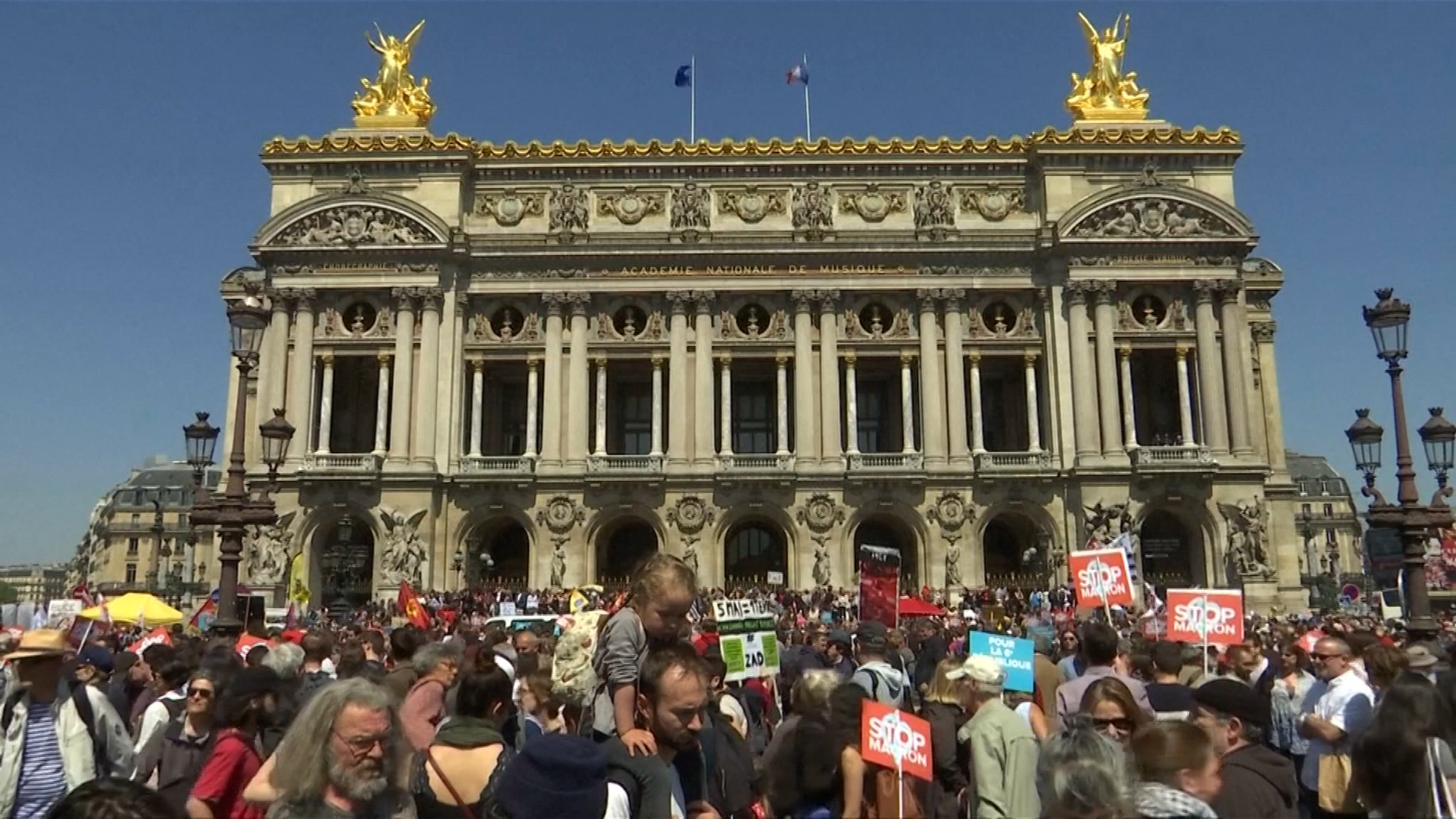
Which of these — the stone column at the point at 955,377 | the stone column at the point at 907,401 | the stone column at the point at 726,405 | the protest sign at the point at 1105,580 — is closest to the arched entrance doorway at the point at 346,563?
the stone column at the point at 726,405

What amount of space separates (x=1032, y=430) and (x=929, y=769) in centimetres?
3790

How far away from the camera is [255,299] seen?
68.7 feet

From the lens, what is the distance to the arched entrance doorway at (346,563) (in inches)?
1645

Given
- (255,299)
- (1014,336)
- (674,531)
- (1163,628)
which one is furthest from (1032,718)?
(1014,336)

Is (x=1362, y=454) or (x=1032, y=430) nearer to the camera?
(x=1362, y=454)

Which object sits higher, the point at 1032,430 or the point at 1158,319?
the point at 1158,319

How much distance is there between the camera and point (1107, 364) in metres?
41.7

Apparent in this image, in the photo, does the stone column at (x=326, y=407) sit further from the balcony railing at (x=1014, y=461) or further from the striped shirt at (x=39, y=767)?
the striped shirt at (x=39, y=767)

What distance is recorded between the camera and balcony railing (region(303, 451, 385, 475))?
132ft

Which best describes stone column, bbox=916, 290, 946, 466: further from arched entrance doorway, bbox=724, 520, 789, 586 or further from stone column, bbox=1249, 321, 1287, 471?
stone column, bbox=1249, 321, 1287, 471

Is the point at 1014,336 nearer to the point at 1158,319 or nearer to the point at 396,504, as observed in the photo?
the point at 1158,319

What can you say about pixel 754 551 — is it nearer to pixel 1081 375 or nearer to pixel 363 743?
pixel 1081 375

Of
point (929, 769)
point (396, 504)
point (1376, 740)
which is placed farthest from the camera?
point (396, 504)

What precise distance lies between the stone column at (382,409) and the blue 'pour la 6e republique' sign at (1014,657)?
35.1m
